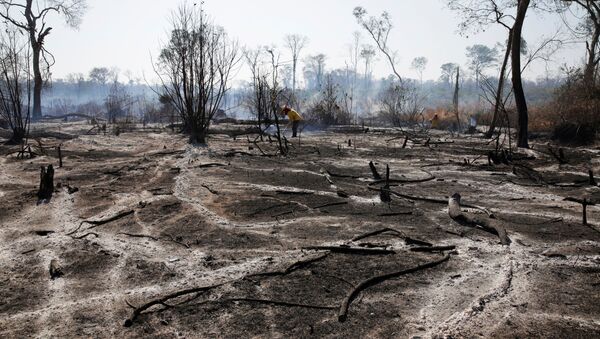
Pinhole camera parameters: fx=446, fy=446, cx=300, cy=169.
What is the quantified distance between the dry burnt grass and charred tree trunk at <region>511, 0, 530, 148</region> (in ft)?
14.4

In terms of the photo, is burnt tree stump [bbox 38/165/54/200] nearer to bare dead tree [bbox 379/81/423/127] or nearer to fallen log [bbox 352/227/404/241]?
fallen log [bbox 352/227/404/241]

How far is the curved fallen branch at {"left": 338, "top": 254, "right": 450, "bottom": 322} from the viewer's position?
2.52 metres

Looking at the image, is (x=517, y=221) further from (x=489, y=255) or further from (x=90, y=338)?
(x=90, y=338)

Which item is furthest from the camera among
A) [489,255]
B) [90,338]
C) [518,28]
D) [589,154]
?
[518,28]

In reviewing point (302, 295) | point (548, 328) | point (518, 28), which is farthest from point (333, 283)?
point (518, 28)

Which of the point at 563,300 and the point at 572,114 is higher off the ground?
the point at 572,114

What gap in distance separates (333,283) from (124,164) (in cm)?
606

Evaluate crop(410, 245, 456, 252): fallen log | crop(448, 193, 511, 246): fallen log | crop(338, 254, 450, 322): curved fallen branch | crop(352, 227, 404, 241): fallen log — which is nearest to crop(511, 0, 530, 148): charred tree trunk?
crop(448, 193, 511, 246): fallen log

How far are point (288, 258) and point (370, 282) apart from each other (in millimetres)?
716

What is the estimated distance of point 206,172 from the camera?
705 centimetres

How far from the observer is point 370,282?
9.62 ft

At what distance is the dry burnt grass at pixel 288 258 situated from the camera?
2480 millimetres

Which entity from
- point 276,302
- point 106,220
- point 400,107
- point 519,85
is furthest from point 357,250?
point 400,107

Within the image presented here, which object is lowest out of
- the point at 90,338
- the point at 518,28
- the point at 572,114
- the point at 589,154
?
the point at 90,338
